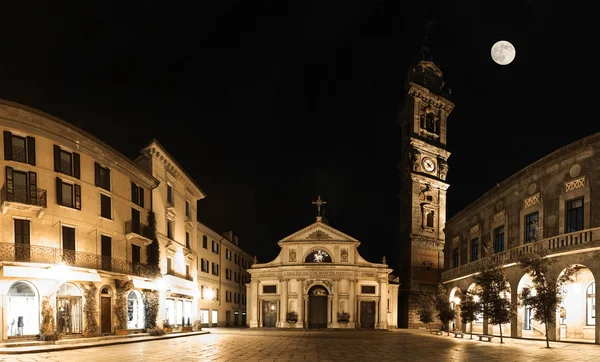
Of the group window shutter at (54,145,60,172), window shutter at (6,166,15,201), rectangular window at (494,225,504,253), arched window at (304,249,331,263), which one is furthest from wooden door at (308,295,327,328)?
window shutter at (6,166,15,201)

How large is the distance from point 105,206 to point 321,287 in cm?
3051

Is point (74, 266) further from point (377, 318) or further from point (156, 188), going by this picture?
point (377, 318)

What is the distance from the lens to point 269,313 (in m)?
56.0

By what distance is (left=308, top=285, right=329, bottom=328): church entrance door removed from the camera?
54.6 metres

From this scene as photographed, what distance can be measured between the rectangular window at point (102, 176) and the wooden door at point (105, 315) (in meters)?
7.09

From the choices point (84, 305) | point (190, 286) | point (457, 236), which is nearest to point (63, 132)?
point (84, 305)

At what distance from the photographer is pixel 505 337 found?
3041 centimetres

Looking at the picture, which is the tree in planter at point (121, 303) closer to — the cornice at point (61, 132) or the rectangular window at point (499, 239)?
the cornice at point (61, 132)

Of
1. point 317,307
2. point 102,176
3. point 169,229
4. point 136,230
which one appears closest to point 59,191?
point 102,176

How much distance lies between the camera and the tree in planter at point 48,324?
24.3 m

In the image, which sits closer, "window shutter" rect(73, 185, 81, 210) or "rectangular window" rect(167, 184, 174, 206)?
"window shutter" rect(73, 185, 81, 210)

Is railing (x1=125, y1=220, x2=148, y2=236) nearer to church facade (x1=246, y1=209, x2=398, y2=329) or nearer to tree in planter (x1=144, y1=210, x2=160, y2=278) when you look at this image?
tree in planter (x1=144, y1=210, x2=160, y2=278)

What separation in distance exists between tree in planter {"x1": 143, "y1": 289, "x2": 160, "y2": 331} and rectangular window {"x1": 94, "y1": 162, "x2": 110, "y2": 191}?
850 cm

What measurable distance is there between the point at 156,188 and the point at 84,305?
12.1 meters
